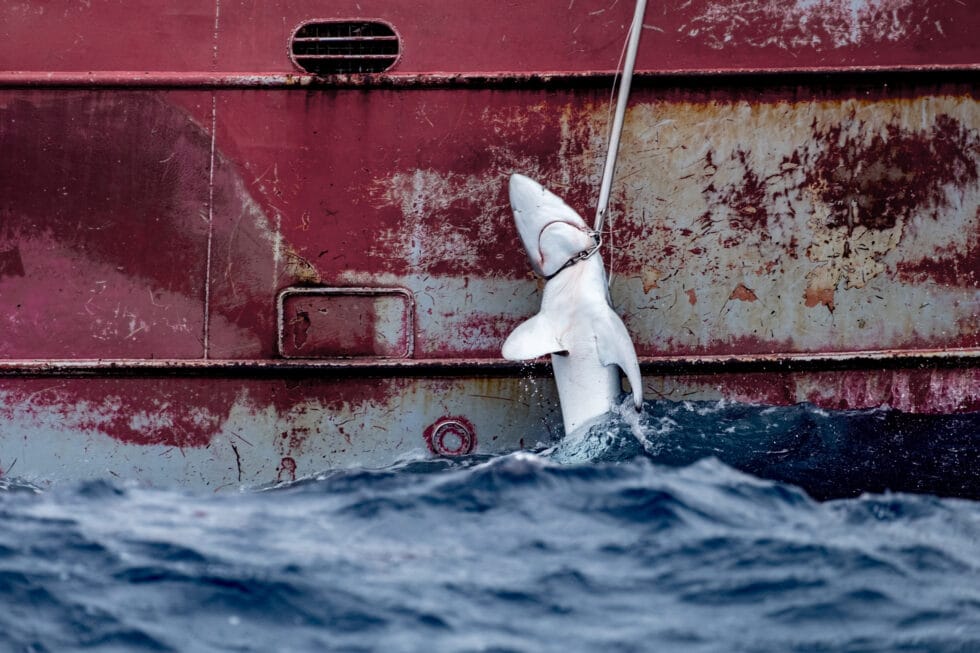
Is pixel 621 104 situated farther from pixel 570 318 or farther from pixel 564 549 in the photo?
pixel 564 549

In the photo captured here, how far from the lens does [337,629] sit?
3.36 meters

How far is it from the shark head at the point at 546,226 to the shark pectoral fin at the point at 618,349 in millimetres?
299

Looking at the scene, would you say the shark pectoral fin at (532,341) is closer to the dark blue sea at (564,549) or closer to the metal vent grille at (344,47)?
the dark blue sea at (564,549)

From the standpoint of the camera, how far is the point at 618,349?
13.8 feet

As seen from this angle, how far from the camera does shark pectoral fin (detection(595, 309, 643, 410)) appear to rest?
414 cm

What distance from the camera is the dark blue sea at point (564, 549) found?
132 inches

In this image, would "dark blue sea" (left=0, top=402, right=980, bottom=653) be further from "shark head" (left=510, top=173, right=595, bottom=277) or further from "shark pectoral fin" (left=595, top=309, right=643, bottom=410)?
"shark head" (left=510, top=173, right=595, bottom=277)

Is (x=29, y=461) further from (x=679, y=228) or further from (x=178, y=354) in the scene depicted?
(x=679, y=228)

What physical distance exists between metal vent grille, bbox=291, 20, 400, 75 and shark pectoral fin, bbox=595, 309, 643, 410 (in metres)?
1.39

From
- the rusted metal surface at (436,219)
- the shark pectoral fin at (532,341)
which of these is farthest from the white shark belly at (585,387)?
the rusted metal surface at (436,219)

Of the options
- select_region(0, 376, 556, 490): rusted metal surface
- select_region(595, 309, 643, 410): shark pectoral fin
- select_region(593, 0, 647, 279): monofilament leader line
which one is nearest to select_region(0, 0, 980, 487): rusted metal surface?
select_region(0, 376, 556, 490): rusted metal surface

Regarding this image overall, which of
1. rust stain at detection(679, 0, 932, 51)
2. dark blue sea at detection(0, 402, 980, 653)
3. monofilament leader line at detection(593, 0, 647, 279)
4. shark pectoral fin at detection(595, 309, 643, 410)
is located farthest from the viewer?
rust stain at detection(679, 0, 932, 51)

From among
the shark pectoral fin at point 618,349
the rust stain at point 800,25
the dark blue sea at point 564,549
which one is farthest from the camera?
the rust stain at point 800,25

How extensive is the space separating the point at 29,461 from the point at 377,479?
144cm
